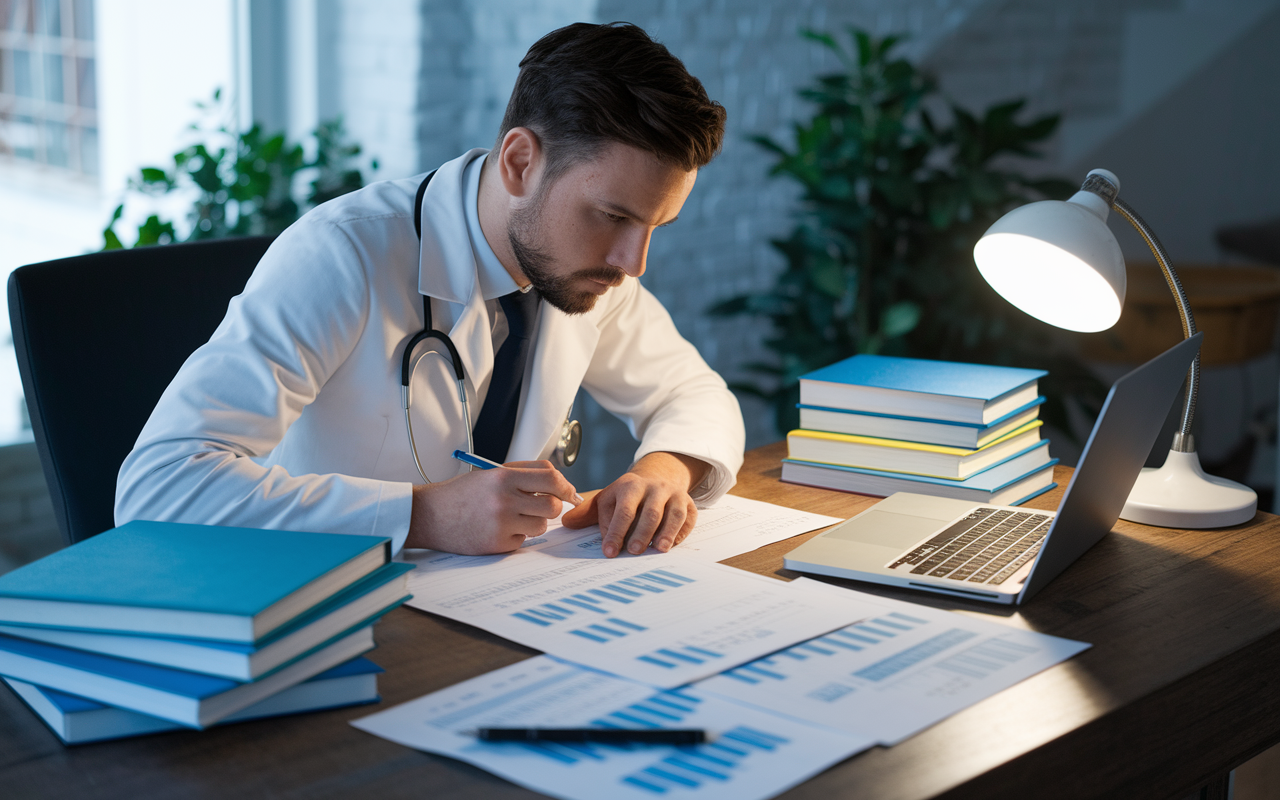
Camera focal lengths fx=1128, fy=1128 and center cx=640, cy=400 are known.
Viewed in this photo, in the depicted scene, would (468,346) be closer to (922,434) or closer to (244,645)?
(922,434)

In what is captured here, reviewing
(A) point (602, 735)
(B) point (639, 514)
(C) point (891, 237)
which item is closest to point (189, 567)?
(A) point (602, 735)

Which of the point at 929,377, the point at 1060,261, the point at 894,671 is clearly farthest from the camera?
the point at 929,377

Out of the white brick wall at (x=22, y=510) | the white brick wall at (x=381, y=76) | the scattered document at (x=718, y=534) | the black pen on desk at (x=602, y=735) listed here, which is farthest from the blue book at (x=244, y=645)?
the white brick wall at (x=381, y=76)

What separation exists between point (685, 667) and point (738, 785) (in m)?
0.18

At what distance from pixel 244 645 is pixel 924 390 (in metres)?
0.92

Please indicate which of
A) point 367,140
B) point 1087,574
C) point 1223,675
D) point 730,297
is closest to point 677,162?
point 1087,574

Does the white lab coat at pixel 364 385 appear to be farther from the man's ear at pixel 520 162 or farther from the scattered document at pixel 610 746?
the scattered document at pixel 610 746

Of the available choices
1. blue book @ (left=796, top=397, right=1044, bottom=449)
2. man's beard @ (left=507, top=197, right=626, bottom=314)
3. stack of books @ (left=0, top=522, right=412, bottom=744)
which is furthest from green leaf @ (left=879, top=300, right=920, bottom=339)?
stack of books @ (left=0, top=522, right=412, bottom=744)

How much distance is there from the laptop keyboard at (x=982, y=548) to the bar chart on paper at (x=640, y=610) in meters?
0.12

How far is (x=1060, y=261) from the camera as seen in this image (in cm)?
127

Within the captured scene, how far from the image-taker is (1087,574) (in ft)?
3.80

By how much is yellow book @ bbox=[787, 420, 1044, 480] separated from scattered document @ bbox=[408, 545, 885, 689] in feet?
1.25

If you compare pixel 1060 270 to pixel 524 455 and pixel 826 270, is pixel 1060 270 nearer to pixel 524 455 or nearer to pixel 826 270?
pixel 524 455

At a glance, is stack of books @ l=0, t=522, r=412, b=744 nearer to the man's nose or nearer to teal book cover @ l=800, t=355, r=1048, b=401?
the man's nose
